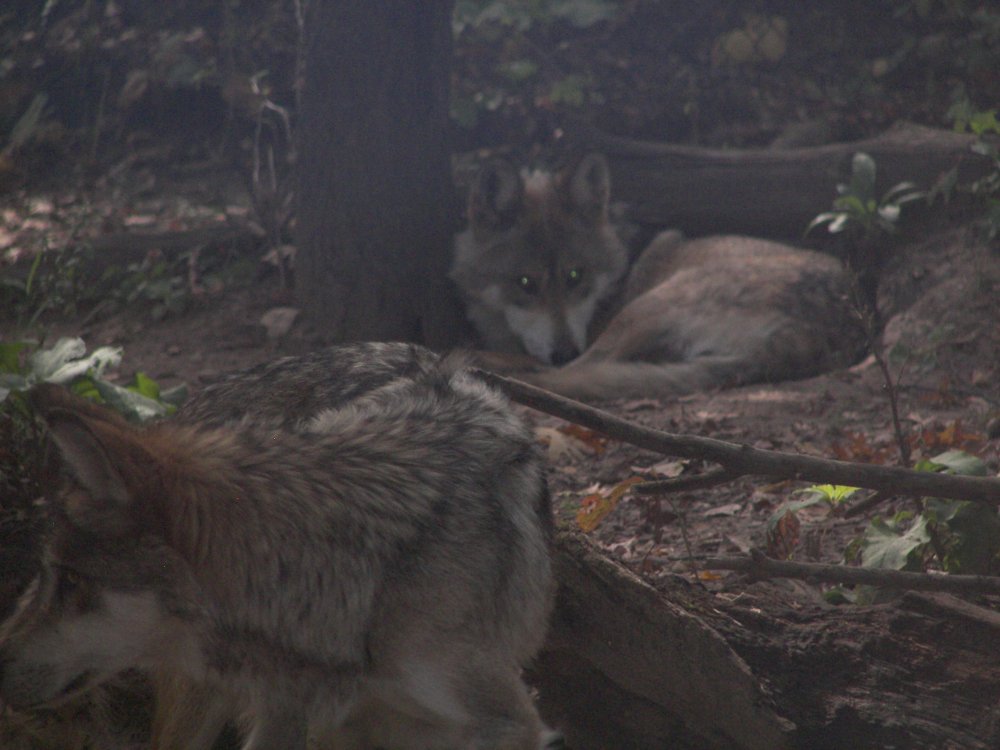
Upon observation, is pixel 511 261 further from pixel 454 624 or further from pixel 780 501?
pixel 454 624

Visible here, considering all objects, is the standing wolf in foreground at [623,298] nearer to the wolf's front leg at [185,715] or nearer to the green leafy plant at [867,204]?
the green leafy plant at [867,204]

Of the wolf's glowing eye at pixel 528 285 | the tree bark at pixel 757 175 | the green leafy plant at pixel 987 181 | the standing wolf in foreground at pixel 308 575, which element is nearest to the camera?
the standing wolf in foreground at pixel 308 575

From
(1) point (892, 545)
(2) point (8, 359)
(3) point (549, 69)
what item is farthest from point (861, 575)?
(3) point (549, 69)

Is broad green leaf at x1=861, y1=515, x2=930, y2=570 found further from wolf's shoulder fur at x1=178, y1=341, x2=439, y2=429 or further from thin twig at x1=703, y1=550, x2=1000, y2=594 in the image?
wolf's shoulder fur at x1=178, y1=341, x2=439, y2=429

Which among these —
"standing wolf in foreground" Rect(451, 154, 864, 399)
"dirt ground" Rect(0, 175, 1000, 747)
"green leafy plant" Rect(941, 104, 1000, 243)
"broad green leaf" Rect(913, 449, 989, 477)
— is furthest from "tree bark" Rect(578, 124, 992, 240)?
"broad green leaf" Rect(913, 449, 989, 477)

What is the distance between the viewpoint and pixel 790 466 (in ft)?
9.95

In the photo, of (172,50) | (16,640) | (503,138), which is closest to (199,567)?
(16,640)

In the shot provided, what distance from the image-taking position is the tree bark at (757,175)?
24.7 ft

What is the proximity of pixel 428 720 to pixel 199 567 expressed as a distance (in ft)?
2.59

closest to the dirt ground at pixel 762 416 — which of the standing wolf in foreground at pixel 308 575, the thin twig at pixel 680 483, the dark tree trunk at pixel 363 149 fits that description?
the thin twig at pixel 680 483

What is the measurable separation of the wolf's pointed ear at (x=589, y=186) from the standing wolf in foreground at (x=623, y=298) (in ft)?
0.03

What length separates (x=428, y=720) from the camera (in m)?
2.60

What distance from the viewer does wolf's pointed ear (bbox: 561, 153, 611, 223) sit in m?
8.12

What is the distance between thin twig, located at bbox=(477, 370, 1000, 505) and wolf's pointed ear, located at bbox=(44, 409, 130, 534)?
158 cm
